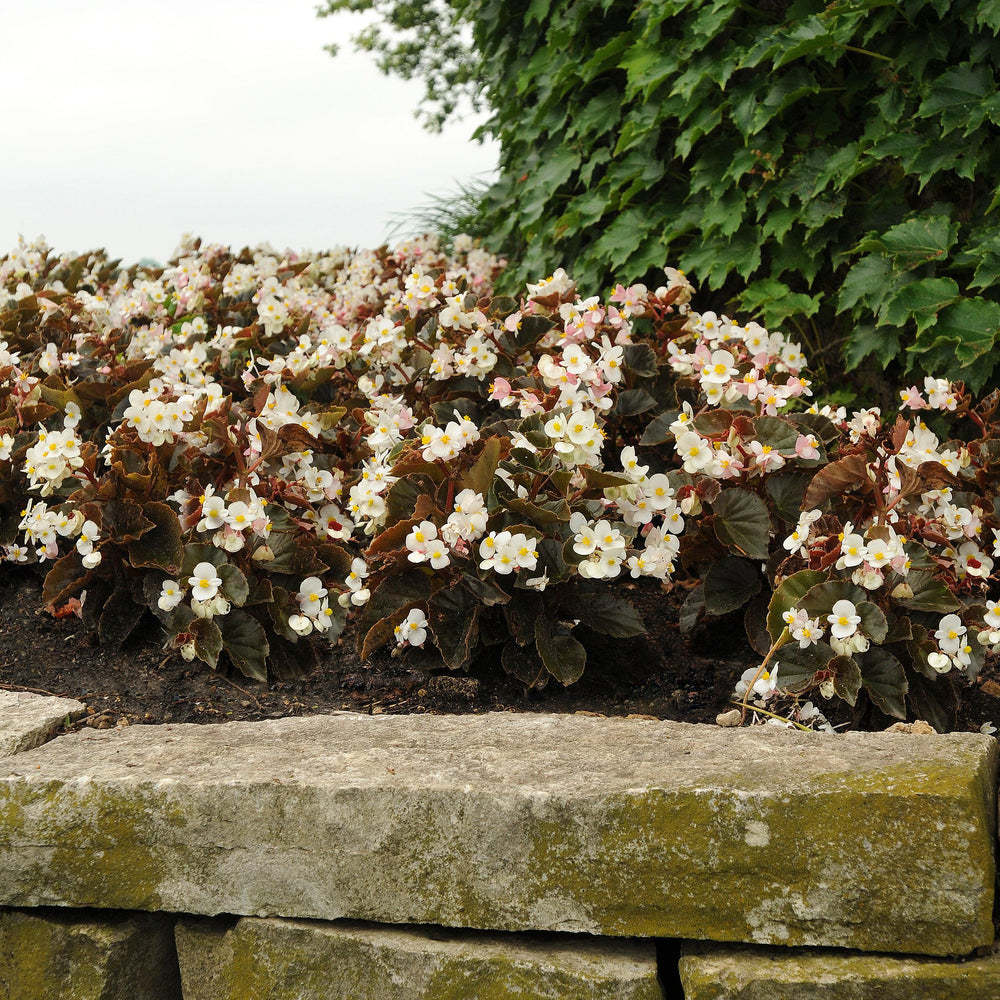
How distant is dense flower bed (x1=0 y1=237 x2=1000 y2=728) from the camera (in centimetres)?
199

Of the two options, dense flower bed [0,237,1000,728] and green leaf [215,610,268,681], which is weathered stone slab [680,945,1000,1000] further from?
green leaf [215,610,268,681]

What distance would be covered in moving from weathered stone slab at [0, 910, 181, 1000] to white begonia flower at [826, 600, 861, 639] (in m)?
1.27

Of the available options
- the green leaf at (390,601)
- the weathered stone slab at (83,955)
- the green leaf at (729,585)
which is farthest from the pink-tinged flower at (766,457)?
the weathered stone slab at (83,955)

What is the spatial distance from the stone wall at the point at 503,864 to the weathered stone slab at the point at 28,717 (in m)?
0.03

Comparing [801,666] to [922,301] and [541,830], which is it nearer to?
[541,830]

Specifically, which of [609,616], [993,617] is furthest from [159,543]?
[993,617]

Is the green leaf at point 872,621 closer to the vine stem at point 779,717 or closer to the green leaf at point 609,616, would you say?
the vine stem at point 779,717

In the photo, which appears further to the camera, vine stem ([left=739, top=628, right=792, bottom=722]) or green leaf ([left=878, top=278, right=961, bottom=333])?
green leaf ([left=878, top=278, right=961, bottom=333])

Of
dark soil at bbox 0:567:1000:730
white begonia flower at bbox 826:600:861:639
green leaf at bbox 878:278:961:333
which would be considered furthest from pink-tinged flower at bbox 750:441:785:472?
green leaf at bbox 878:278:961:333

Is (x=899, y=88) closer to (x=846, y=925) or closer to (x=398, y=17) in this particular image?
(x=846, y=925)

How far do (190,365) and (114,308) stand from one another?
1.31m

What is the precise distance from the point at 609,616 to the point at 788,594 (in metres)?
0.37

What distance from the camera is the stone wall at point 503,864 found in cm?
145

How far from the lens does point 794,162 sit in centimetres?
314
